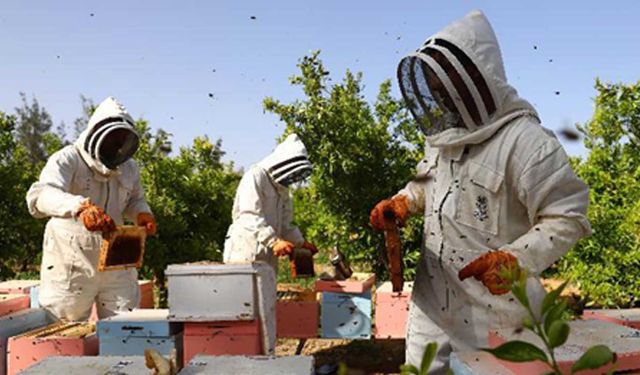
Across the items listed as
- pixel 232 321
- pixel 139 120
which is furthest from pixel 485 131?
pixel 139 120

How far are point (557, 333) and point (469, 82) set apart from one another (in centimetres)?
184

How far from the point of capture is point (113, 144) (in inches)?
163

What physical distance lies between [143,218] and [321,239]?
136 inches

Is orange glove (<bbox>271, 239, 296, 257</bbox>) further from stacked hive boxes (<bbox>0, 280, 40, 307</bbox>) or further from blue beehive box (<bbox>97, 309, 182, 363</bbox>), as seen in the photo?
blue beehive box (<bbox>97, 309, 182, 363</bbox>)

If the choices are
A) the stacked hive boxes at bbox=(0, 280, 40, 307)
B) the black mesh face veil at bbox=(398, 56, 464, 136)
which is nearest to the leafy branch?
the black mesh face veil at bbox=(398, 56, 464, 136)

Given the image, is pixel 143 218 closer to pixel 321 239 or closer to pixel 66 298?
pixel 66 298

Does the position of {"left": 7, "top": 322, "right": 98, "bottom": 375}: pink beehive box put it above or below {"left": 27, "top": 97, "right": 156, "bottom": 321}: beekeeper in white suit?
below

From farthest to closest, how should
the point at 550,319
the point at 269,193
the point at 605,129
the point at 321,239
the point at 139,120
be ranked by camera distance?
1. the point at 139,120
2. the point at 321,239
3. the point at 605,129
4. the point at 269,193
5. the point at 550,319

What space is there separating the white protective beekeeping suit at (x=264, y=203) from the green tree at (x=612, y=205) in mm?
3395

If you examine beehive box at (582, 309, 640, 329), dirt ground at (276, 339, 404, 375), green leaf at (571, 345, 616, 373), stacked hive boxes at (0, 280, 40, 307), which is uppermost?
green leaf at (571, 345, 616, 373)

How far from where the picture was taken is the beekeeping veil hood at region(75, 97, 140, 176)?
404 cm

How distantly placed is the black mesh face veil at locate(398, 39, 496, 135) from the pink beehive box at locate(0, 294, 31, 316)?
2580mm

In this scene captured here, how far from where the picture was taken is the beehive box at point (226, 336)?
2.97m

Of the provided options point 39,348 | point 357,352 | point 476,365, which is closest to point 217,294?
point 39,348
